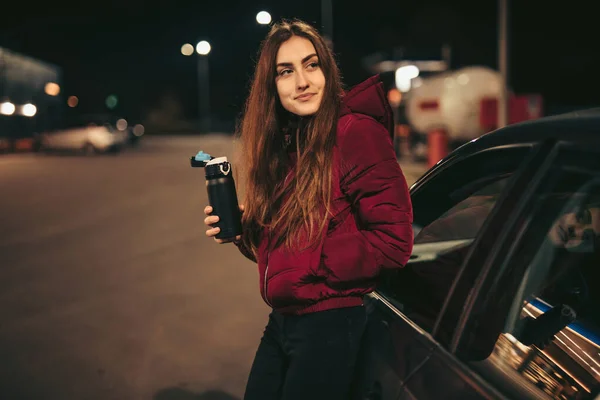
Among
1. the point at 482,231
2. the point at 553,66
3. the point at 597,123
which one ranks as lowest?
the point at 482,231

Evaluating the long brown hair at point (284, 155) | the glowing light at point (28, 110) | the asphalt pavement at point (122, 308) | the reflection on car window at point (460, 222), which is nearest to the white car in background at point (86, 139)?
the glowing light at point (28, 110)

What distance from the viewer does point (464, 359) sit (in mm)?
1607

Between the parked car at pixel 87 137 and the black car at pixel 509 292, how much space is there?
34.6 metres

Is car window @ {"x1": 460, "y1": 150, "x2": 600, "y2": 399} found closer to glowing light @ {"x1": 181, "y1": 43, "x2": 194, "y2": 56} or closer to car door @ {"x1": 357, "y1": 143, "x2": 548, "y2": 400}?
car door @ {"x1": 357, "y1": 143, "x2": 548, "y2": 400}

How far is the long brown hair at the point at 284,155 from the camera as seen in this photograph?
6.51 ft

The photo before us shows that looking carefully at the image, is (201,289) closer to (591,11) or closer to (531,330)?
(531,330)

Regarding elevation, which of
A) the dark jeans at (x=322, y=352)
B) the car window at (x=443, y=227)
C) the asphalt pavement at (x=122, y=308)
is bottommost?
the asphalt pavement at (x=122, y=308)

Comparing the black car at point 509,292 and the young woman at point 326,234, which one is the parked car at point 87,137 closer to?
the black car at point 509,292

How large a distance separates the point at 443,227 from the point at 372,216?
1.03 metres

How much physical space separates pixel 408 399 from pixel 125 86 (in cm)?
9828

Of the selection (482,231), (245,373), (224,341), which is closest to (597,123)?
(482,231)

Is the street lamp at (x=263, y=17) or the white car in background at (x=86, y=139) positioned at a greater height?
the street lamp at (x=263, y=17)

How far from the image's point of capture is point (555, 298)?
221cm

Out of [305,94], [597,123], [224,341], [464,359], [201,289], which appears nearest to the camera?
[597,123]
